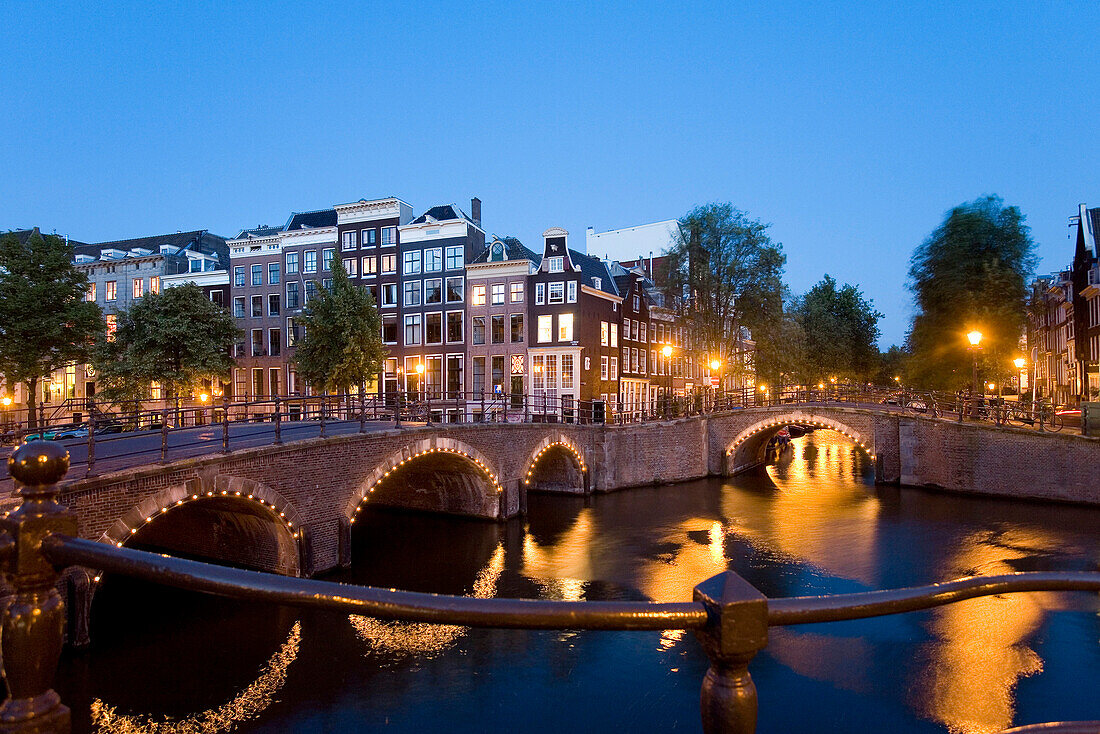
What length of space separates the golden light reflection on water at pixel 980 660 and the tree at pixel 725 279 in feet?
77.2

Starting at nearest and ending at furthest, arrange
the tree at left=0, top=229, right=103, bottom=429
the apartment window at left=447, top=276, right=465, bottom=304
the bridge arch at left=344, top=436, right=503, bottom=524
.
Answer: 1. the bridge arch at left=344, top=436, right=503, bottom=524
2. the tree at left=0, top=229, right=103, bottom=429
3. the apartment window at left=447, top=276, right=465, bottom=304

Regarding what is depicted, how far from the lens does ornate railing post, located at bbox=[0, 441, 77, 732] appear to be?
1827 mm

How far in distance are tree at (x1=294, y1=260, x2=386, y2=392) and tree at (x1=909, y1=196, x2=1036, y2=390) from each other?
1188 inches

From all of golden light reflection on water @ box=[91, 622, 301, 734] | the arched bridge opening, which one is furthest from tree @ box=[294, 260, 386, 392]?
golden light reflection on water @ box=[91, 622, 301, 734]

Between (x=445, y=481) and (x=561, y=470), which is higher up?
(x=445, y=481)

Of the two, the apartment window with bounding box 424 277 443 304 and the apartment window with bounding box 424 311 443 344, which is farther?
the apartment window with bounding box 424 311 443 344

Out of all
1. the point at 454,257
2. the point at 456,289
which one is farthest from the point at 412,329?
the point at 454,257

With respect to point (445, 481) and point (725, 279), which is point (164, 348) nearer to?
point (445, 481)

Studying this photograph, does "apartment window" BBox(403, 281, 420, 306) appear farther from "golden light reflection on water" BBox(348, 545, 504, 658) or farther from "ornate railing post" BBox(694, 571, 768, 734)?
"ornate railing post" BBox(694, 571, 768, 734)

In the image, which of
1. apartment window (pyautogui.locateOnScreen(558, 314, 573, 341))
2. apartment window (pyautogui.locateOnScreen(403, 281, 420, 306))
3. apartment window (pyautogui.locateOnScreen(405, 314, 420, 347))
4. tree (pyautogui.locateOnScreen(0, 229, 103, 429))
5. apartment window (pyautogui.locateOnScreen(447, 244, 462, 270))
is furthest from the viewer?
apartment window (pyautogui.locateOnScreen(405, 314, 420, 347))

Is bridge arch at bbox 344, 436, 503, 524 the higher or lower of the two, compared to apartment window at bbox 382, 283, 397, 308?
lower

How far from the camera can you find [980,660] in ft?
39.7

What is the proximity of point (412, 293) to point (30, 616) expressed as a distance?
39933 millimetres

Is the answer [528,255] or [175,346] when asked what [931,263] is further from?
[175,346]
